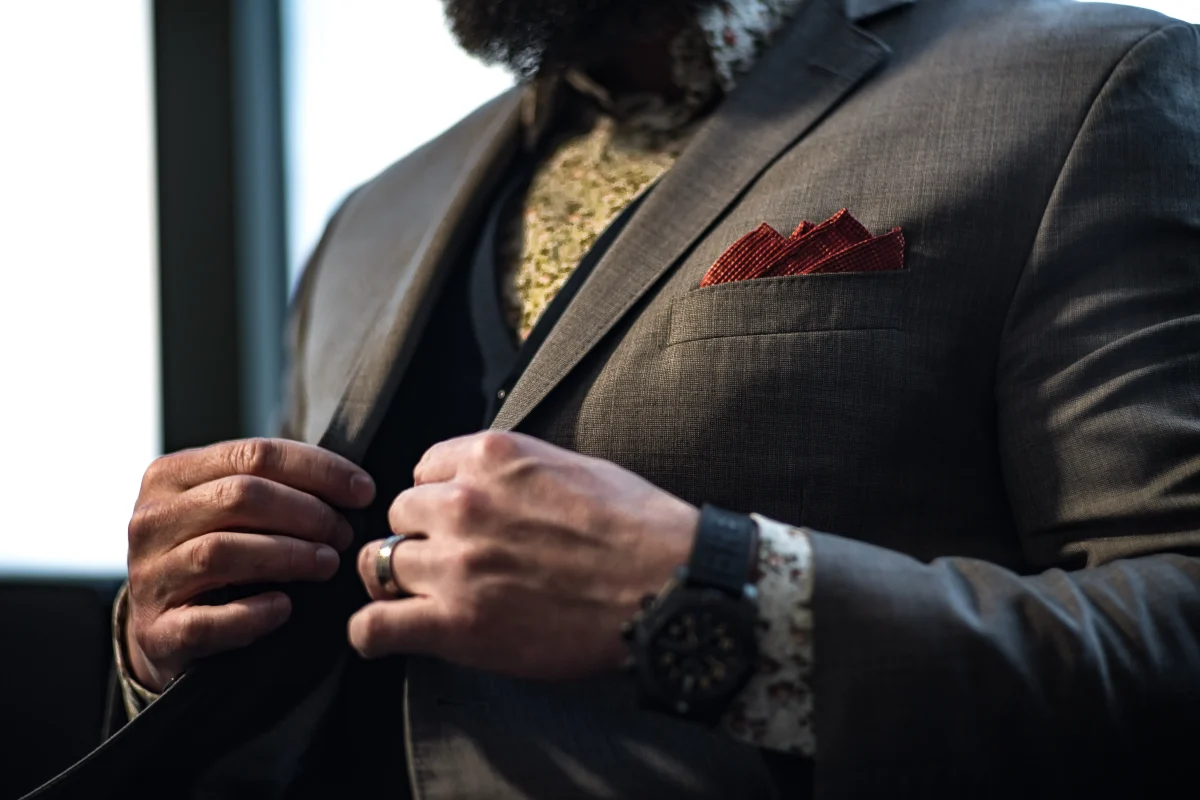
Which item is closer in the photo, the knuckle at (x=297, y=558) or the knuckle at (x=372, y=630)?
the knuckle at (x=372, y=630)

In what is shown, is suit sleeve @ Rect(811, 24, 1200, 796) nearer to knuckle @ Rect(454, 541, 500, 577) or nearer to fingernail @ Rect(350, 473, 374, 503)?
knuckle @ Rect(454, 541, 500, 577)

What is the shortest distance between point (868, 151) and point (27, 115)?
1.89m

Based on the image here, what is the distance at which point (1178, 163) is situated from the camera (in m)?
0.81

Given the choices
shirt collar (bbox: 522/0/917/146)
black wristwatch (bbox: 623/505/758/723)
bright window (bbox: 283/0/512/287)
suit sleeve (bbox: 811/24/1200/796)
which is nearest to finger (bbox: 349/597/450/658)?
black wristwatch (bbox: 623/505/758/723)

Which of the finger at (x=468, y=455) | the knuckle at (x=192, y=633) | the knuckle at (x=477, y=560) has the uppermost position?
the finger at (x=468, y=455)

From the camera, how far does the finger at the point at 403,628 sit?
0.68 m

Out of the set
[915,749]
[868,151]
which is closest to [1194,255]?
[868,151]

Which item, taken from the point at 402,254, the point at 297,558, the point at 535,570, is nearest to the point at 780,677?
the point at 535,570

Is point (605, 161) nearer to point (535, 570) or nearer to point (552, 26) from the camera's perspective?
point (552, 26)

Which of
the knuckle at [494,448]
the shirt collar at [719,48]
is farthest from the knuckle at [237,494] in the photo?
the shirt collar at [719,48]

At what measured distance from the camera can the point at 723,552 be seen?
0.66 meters

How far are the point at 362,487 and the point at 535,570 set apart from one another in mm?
231

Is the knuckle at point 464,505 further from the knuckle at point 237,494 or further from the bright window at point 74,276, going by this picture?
the bright window at point 74,276

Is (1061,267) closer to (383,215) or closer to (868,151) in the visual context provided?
(868,151)
